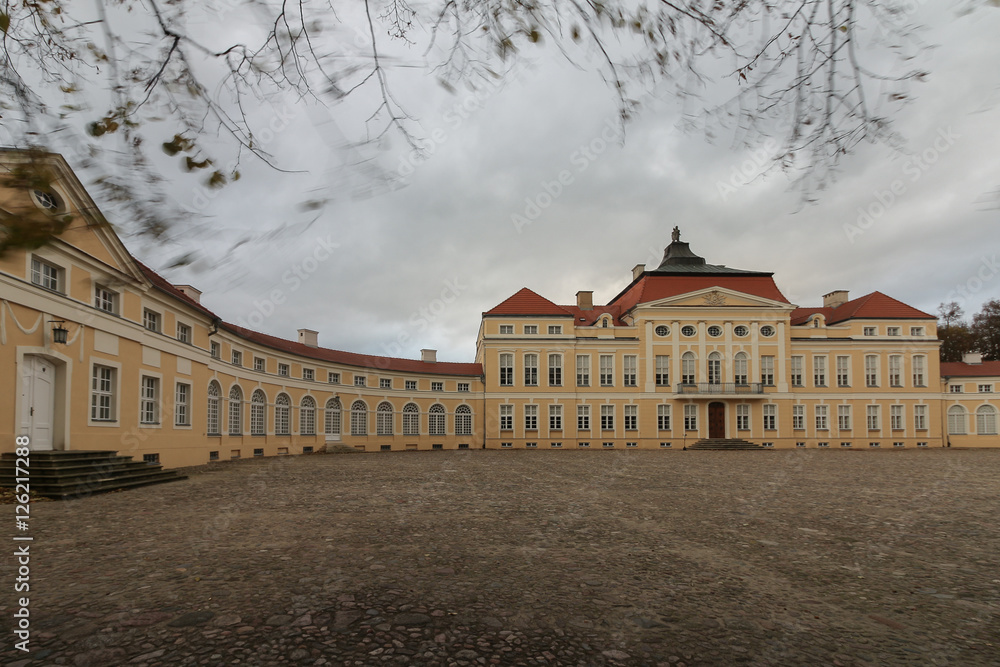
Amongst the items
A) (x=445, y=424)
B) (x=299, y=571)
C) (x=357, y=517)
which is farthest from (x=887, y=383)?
(x=299, y=571)

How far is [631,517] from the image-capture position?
9.85m

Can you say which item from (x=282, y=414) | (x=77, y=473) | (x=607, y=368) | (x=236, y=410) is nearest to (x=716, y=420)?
(x=607, y=368)

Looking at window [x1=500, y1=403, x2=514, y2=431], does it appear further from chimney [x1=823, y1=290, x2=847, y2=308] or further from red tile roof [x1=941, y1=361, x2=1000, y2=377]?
red tile roof [x1=941, y1=361, x2=1000, y2=377]

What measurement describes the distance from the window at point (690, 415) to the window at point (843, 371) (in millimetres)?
10455

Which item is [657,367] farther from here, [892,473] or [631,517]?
[631,517]

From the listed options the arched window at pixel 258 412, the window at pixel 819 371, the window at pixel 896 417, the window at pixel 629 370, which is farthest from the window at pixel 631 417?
the arched window at pixel 258 412

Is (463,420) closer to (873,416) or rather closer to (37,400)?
(873,416)

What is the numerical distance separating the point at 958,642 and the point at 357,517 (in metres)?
7.64

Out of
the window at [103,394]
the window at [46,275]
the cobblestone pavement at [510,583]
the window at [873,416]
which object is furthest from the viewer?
the window at [873,416]

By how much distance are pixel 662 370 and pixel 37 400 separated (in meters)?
35.5

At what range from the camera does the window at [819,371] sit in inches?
1673

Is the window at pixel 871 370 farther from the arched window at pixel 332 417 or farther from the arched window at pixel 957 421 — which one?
the arched window at pixel 332 417

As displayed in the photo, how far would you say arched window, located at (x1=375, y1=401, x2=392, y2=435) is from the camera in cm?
3784

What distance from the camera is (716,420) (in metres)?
41.5
